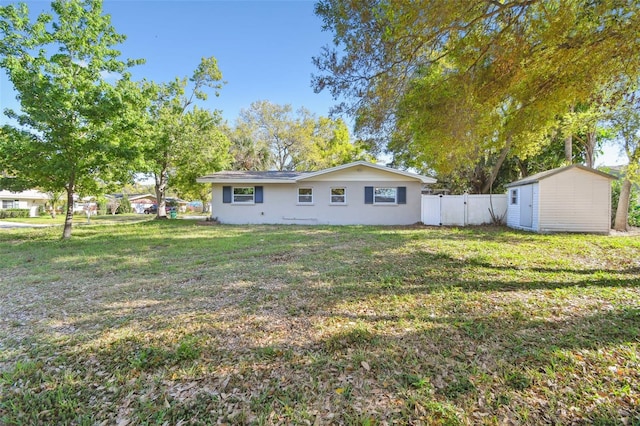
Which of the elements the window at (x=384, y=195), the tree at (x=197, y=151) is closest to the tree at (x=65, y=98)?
the tree at (x=197, y=151)

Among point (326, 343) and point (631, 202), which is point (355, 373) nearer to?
point (326, 343)

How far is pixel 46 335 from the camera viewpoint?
3.43m

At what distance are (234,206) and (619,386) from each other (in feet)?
48.9

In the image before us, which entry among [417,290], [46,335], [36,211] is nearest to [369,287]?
[417,290]

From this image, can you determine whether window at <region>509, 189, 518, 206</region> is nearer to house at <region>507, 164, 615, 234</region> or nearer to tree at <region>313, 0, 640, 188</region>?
house at <region>507, 164, 615, 234</region>

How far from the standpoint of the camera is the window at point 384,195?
14.9 meters

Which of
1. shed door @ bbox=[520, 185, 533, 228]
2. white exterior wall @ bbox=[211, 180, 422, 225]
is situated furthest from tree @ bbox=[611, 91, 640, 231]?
white exterior wall @ bbox=[211, 180, 422, 225]

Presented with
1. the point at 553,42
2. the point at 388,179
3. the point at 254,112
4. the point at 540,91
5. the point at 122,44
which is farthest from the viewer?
Answer: the point at 254,112

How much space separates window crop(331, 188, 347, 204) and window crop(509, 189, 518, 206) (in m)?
7.20

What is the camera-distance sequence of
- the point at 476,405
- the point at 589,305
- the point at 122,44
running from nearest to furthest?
the point at 476,405 < the point at 589,305 < the point at 122,44

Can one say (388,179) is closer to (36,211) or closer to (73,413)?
(73,413)

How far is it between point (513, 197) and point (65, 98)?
16541 mm

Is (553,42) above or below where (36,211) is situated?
above

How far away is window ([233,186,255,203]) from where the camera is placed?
15.6 m
